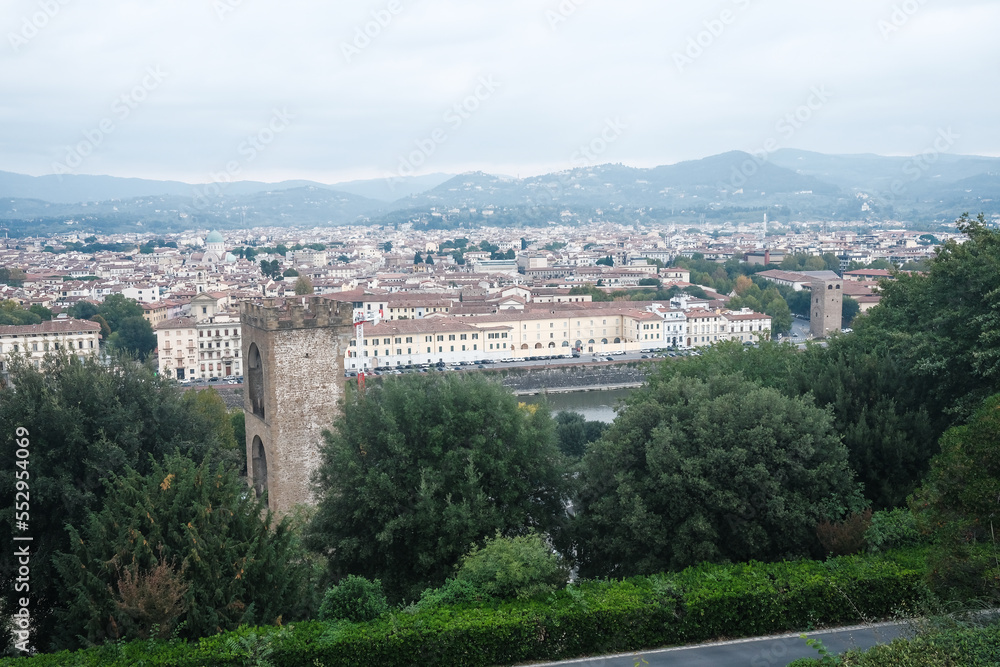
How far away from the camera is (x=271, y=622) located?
17.4 feet

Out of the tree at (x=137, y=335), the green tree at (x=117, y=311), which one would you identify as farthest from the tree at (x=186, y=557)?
the green tree at (x=117, y=311)

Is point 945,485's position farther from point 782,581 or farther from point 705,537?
point 705,537

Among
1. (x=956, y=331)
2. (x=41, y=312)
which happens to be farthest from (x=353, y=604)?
(x=41, y=312)

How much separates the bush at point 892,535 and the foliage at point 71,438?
4.50 meters

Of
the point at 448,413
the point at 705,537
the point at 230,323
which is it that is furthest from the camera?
the point at 230,323

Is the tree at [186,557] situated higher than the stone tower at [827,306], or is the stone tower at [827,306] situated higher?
the tree at [186,557]

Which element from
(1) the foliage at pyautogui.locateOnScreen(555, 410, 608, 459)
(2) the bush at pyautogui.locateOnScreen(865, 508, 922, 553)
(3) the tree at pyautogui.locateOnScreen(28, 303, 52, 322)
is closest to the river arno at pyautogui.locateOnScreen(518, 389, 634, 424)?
(1) the foliage at pyautogui.locateOnScreen(555, 410, 608, 459)

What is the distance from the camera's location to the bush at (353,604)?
16.0 ft

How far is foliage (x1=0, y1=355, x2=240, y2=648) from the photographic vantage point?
6.02m

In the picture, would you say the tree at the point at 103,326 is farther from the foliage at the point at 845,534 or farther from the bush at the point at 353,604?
the foliage at the point at 845,534

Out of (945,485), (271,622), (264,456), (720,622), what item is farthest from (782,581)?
(264,456)

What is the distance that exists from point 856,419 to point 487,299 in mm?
35069

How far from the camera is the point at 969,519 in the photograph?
429 cm

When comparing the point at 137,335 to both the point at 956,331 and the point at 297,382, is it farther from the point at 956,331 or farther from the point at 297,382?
the point at 956,331
